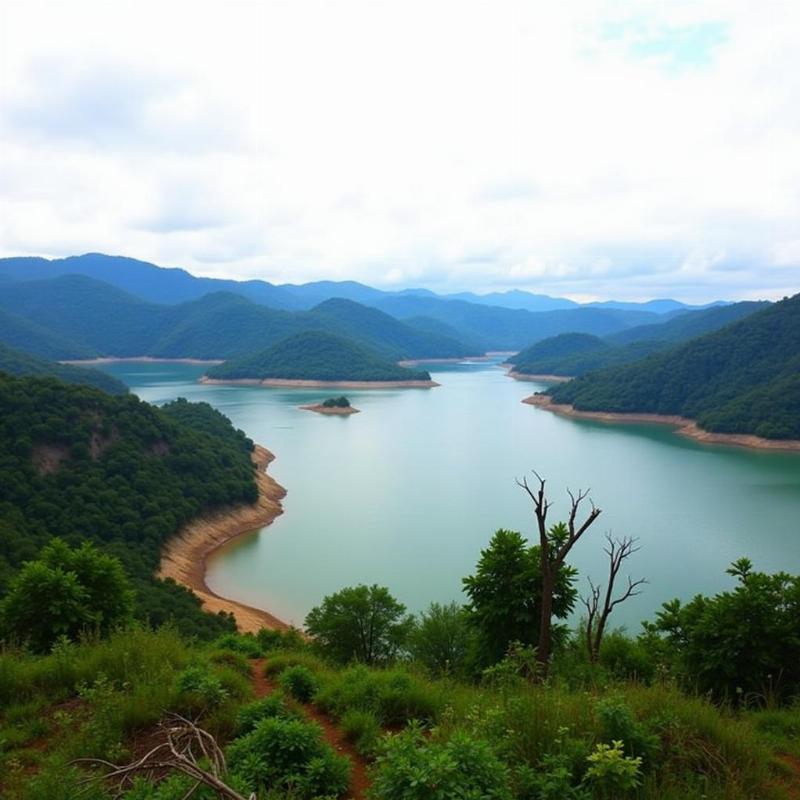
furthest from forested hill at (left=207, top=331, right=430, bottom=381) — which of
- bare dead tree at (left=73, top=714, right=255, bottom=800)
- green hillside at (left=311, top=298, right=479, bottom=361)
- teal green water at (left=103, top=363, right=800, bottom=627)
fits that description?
bare dead tree at (left=73, top=714, right=255, bottom=800)

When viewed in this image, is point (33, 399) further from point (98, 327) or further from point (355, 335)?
point (98, 327)

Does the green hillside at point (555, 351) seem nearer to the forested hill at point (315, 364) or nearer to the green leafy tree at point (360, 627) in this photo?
the forested hill at point (315, 364)

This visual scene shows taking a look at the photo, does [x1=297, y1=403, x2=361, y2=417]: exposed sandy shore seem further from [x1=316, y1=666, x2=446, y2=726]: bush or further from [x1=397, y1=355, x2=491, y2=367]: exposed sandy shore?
[x1=397, y1=355, x2=491, y2=367]: exposed sandy shore

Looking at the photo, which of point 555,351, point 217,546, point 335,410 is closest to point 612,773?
point 217,546

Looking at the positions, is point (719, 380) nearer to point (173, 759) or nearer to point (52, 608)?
point (52, 608)

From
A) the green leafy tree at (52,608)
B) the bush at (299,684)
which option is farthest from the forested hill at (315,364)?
the bush at (299,684)

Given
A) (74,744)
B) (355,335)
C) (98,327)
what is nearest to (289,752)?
(74,744)
